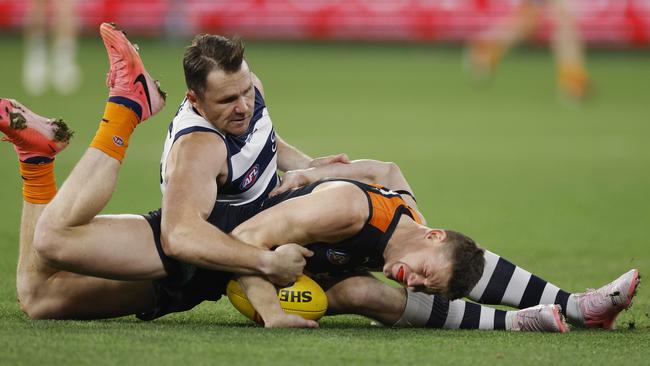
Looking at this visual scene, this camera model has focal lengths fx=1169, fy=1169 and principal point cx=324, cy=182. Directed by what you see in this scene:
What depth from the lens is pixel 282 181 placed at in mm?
5992

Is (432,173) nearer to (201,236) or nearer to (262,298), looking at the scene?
(262,298)

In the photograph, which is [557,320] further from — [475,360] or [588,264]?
[588,264]

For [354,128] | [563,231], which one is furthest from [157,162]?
[563,231]

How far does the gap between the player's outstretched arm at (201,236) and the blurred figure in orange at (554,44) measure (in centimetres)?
1369

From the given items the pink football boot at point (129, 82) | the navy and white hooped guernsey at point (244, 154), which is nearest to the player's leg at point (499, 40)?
the navy and white hooped guernsey at point (244, 154)

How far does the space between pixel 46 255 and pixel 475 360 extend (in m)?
2.04

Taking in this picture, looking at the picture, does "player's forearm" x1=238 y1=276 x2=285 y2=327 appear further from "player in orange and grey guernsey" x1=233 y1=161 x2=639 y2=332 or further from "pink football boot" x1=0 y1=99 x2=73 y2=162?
"pink football boot" x1=0 y1=99 x2=73 y2=162

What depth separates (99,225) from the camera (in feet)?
17.9

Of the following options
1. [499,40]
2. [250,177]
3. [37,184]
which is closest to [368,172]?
[250,177]

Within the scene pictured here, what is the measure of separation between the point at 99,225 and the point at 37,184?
0.67 m

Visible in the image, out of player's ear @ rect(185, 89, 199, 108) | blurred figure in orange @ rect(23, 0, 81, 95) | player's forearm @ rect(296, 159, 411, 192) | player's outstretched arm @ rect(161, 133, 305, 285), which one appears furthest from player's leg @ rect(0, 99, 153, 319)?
blurred figure in orange @ rect(23, 0, 81, 95)

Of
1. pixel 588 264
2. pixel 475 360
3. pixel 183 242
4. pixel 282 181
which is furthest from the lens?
pixel 588 264

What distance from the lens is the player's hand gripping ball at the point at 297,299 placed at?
5391 millimetres

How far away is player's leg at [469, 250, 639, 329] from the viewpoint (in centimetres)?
556
